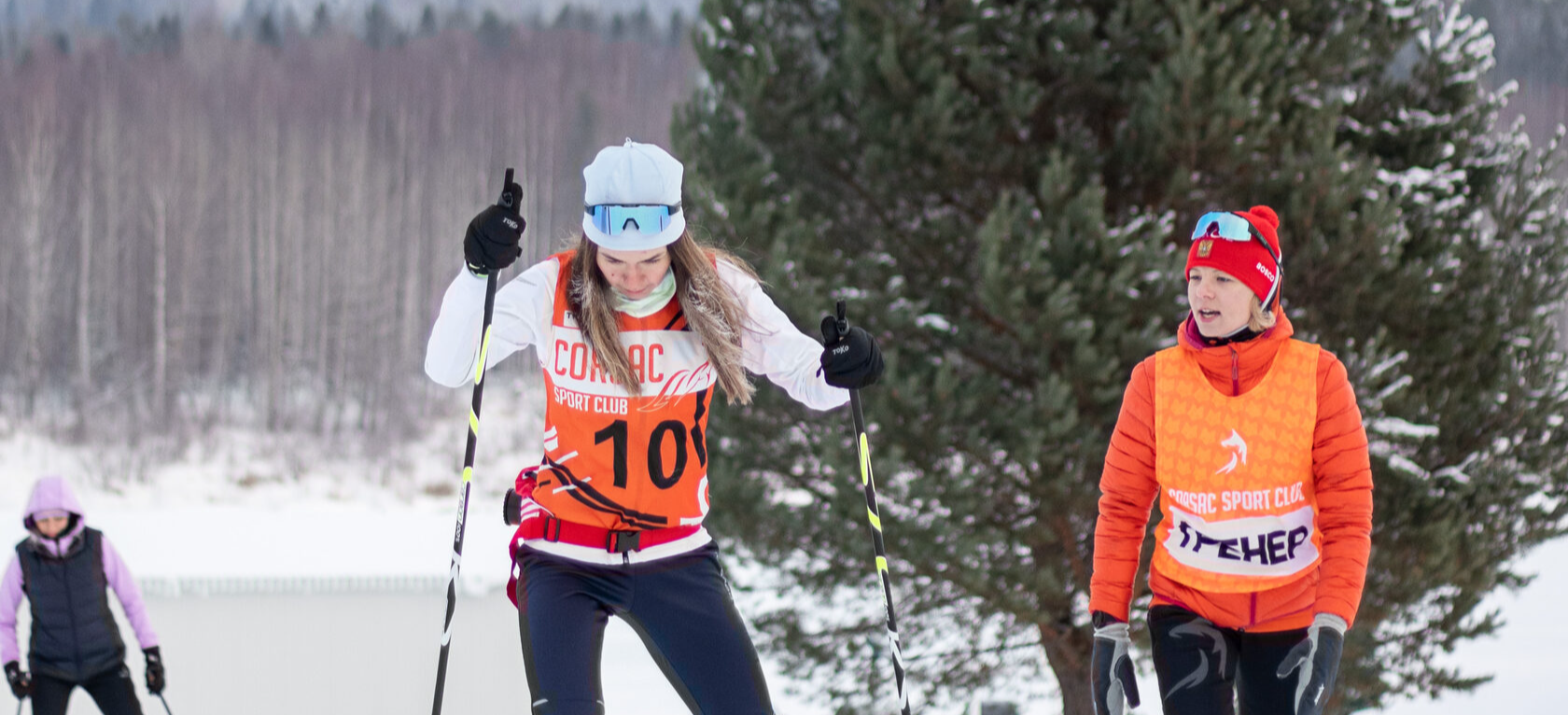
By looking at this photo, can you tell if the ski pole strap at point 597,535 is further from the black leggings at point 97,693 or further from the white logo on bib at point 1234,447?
the black leggings at point 97,693

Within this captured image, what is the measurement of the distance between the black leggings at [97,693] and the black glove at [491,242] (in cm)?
355

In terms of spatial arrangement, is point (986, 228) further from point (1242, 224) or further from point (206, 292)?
point (206, 292)

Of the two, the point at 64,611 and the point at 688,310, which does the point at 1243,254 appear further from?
the point at 64,611

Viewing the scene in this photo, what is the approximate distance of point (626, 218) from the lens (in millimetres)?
2719

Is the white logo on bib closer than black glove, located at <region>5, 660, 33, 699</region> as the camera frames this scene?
Yes

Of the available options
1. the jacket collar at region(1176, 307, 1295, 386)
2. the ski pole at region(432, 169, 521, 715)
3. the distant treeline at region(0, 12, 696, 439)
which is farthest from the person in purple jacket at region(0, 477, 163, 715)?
the distant treeline at region(0, 12, 696, 439)

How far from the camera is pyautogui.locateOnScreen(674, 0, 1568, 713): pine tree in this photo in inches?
254

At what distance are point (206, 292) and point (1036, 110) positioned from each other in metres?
22.5

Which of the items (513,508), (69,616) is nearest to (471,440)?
(513,508)

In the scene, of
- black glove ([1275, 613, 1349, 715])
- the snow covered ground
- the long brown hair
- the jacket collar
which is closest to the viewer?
black glove ([1275, 613, 1349, 715])

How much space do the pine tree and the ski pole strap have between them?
137 inches

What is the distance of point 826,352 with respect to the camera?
292cm

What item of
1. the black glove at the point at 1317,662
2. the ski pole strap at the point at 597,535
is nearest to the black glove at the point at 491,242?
the ski pole strap at the point at 597,535

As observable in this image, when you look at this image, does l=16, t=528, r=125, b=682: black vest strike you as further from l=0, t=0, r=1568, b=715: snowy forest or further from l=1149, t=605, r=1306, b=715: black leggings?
l=1149, t=605, r=1306, b=715: black leggings
